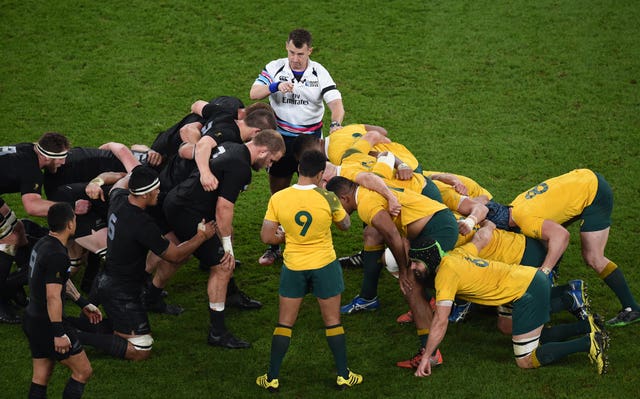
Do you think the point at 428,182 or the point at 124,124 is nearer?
the point at 428,182

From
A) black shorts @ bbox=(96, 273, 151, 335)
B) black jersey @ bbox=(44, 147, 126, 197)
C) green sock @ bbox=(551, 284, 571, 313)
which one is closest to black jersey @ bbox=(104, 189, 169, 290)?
black shorts @ bbox=(96, 273, 151, 335)

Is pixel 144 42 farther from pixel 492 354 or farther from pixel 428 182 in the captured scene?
pixel 492 354

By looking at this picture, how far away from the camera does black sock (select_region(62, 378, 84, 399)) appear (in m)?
7.16

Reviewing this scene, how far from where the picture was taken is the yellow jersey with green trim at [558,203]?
866 cm

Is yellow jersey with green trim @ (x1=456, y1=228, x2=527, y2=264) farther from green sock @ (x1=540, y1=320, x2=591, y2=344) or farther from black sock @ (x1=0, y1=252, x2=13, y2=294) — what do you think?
black sock @ (x1=0, y1=252, x2=13, y2=294)

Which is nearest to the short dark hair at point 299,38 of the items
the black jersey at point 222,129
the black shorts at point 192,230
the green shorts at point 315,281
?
the black jersey at point 222,129

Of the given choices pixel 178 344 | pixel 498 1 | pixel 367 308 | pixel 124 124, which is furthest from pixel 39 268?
pixel 498 1

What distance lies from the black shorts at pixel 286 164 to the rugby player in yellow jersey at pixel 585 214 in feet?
9.42

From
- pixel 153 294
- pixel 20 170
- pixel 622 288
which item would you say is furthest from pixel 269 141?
pixel 622 288

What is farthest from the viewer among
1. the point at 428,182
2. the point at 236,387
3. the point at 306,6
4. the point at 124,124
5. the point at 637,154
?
the point at 306,6

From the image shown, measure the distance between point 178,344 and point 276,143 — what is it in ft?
7.39

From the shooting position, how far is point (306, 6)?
15.5 meters

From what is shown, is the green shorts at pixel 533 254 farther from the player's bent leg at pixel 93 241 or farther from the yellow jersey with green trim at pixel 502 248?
the player's bent leg at pixel 93 241

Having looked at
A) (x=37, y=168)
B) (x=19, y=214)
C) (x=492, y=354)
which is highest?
(x=37, y=168)
